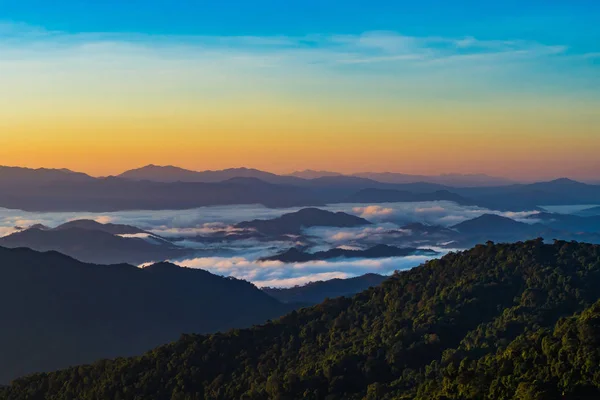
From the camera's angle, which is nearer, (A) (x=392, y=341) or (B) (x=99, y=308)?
(A) (x=392, y=341)

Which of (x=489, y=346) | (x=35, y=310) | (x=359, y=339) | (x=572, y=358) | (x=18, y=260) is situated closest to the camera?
(x=572, y=358)

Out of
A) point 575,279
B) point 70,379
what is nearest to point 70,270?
point 70,379

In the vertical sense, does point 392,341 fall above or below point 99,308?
above

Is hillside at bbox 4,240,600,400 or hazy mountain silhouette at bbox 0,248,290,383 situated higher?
hillside at bbox 4,240,600,400

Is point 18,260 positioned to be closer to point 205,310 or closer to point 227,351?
point 205,310

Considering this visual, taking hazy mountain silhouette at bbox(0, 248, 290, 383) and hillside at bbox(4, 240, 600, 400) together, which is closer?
hillside at bbox(4, 240, 600, 400)
